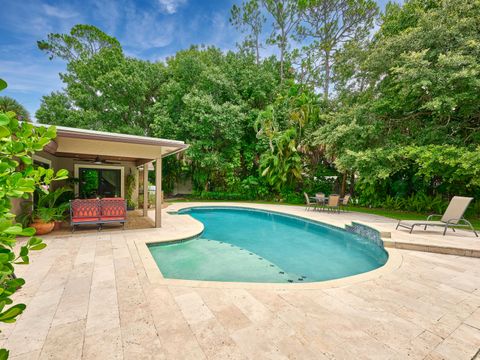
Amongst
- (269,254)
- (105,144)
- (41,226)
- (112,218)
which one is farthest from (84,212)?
(269,254)

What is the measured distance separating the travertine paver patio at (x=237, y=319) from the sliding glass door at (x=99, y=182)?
26.5ft

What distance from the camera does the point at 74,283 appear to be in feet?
12.3

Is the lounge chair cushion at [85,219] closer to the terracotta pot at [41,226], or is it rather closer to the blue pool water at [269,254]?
the terracotta pot at [41,226]

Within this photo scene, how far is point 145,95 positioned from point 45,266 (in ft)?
62.0

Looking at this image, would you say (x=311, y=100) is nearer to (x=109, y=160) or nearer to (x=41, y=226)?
(x=109, y=160)

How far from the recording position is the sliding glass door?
1140 centimetres

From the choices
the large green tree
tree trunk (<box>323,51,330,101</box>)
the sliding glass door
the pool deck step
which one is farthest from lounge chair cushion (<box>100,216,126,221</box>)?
tree trunk (<box>323,51,330,101</box>)

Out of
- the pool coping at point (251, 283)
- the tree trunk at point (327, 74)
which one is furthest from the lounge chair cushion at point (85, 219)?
the tree trunk at point (327, 74)

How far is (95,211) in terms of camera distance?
24.0ft

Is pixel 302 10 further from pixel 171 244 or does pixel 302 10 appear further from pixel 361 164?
pixel 171 244

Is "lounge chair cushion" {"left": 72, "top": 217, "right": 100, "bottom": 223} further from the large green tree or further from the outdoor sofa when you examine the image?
the large green tree

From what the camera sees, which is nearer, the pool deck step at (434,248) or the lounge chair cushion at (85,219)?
the pool deck step at (434,248)

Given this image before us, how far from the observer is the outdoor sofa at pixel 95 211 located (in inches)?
279

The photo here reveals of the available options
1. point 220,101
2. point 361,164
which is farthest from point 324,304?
point 220,101
